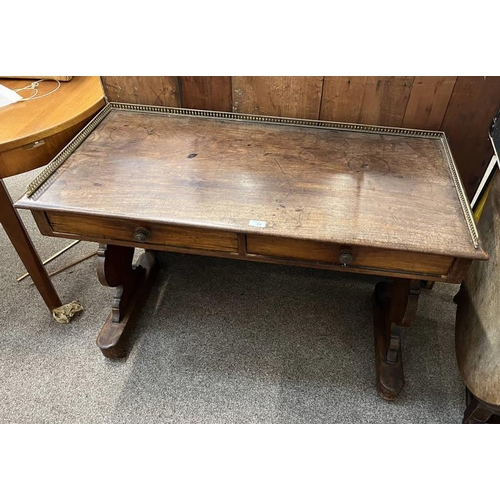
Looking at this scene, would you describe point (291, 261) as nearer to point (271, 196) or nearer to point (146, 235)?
point (271, 196)

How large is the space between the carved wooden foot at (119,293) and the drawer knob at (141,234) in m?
0.26

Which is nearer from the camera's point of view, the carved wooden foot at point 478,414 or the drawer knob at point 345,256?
the drawer knob at point 345,256

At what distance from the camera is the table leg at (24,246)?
1.24 metres

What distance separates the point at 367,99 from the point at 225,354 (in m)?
0.95

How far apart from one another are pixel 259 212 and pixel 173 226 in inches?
8.3

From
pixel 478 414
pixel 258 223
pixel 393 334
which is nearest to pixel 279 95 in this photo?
pixel 258 223

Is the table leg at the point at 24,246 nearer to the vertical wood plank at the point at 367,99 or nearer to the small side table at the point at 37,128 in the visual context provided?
the small side table at the point at 37,128

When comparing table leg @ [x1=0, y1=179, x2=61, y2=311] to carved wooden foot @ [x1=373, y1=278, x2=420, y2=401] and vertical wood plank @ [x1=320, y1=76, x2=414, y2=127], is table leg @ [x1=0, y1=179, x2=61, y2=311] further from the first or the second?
carved wooden foot @ [x1=373, y1=278, x2=420, y2=401]

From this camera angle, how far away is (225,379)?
4.38 ft

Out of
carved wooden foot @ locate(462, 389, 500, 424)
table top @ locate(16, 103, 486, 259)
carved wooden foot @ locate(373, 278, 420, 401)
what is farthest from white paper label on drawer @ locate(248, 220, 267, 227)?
carved wooden foot @ locate(462, 389, 500, 424)

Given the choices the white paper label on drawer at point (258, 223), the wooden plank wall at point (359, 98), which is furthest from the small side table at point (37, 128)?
the white paper label on drawer at point (258, 223)

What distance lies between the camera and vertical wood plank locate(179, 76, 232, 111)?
1240 mm

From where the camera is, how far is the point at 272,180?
105cm

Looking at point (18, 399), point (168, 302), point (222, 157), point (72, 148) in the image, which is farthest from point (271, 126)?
point (18, 399)
